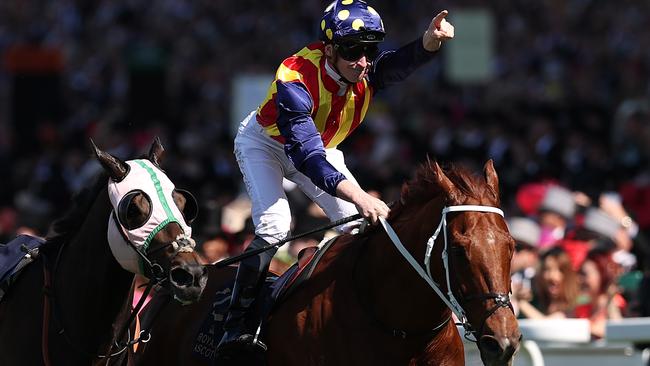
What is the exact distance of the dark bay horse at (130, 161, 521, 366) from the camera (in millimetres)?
5523

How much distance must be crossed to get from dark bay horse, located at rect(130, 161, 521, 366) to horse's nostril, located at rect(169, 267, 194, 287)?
2.30ft

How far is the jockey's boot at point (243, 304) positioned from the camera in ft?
20.6

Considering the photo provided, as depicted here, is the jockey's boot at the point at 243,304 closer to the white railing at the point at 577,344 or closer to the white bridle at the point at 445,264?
the white bridle at the point at 445,264

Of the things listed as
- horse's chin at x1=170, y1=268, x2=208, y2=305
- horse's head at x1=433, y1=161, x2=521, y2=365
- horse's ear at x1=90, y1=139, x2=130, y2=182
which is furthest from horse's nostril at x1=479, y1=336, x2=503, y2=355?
horse's ear at x1=90, y1=139, x2=130, y2=182

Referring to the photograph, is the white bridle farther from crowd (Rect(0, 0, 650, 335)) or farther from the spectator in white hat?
the spectator in white hat

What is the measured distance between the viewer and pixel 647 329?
760cm

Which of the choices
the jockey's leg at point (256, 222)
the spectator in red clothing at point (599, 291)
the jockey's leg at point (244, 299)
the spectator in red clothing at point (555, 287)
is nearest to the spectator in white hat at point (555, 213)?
the spectator in red clothing at point (599, 291)

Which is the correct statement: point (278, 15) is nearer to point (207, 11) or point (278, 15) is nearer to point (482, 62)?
point (207, 11)

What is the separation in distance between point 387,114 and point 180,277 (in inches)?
A: 614

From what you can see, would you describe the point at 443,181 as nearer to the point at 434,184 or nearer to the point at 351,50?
the point at 434,184

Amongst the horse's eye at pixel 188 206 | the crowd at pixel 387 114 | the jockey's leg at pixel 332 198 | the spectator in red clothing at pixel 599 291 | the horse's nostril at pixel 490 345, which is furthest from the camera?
the crowd at pixel 387 114

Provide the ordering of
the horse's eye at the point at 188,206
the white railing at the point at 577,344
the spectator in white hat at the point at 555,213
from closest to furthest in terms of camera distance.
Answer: the horse's eye at the point at 188,206 < the white railing at the point at 577,344 < the spectator in white hat at the point at 555,213

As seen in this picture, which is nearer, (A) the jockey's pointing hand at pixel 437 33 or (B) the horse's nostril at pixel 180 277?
(B) the horse's nostril at pixel 180 277

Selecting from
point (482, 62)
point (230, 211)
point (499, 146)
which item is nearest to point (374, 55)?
point (230, 211)
